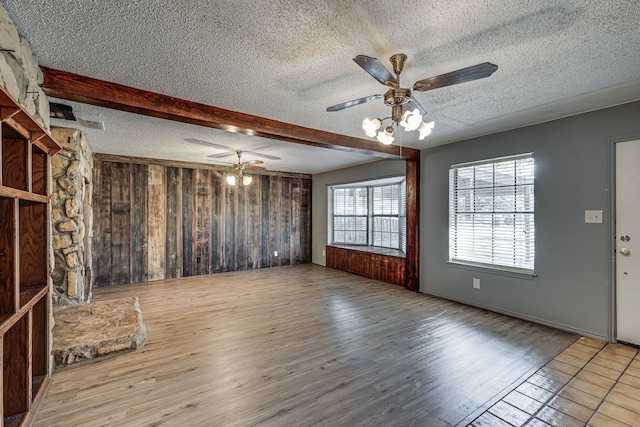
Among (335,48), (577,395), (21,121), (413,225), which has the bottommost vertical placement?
(577,395)

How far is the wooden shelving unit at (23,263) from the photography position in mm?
1516

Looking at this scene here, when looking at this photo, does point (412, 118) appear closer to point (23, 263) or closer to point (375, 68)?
point (375, 68)

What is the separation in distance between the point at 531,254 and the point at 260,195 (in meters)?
5.55

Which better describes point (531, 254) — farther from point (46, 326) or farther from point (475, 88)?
point (46, 326)

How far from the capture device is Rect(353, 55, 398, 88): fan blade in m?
1.54

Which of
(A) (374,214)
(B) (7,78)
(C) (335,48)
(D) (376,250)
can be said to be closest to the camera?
(B) (7,78)

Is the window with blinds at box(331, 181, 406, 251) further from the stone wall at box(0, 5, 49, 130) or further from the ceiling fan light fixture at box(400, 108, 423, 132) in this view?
the stone wall at box(0, 5, 49, 130)

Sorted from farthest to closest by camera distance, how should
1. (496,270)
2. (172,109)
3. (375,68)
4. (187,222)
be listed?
1. (187,222)
2. (496,270)
3. (172,109)
4. (375,68)

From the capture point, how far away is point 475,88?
255cm

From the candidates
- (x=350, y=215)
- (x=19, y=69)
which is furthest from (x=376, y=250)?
(x=19, y=69)

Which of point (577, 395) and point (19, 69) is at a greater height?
point (19, 69)

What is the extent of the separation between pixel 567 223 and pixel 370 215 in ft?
12.6

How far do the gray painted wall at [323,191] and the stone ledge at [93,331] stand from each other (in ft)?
15.4

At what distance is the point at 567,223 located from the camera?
3.30m
